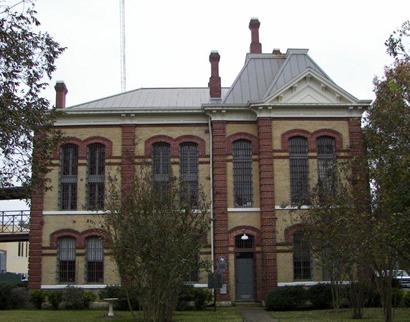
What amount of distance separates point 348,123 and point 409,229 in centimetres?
1405

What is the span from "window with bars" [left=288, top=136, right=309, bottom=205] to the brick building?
5 centimetres

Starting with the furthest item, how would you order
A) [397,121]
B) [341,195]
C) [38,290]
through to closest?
[38,290], [341,195], [397,121]

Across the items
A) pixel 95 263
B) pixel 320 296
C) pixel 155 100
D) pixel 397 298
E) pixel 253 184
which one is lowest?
pixel 397 298

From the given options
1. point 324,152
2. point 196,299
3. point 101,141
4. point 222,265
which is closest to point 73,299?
point 196,299

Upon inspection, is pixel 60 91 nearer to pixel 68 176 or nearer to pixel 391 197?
pixel 68 176

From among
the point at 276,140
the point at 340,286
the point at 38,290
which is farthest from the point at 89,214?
the point at 340,286

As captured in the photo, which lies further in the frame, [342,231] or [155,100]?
[155,100]

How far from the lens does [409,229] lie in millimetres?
16438

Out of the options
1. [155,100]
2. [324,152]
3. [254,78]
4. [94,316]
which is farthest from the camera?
[155,100]

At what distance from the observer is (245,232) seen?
28984 millimetres

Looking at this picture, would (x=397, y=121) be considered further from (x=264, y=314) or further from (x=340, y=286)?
(x=264, y=314)

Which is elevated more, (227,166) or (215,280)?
(227,166)

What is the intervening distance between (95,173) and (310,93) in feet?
38.0

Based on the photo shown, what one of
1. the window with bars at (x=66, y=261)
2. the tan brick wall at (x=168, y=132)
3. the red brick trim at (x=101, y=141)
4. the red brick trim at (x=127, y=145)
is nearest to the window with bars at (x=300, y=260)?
the tan brick wall at (x=168, y=132)
